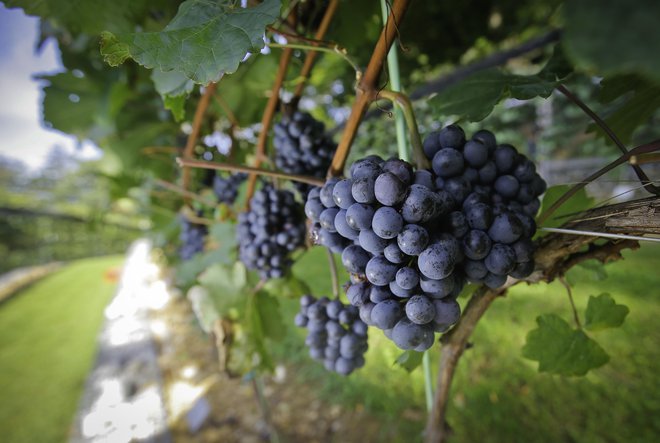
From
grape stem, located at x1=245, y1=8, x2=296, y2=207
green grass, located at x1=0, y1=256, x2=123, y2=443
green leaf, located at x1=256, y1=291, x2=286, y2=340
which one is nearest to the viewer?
grape stem, located at x1=245, y1=8, x2=296, y2=207

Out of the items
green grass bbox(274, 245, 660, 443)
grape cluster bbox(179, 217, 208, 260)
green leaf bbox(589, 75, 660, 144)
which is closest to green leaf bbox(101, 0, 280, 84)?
green leaf bbox(589, 75, 660, 144)

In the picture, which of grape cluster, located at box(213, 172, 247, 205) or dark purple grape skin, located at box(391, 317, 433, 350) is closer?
dark purple grape skin, located at box(391, 317, 433, 350)

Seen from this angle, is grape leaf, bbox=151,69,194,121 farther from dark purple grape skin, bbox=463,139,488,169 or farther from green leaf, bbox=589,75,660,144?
green leaf, bbox=589,75,660,144

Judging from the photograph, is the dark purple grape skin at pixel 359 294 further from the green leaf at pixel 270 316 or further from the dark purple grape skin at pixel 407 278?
the green leaf at pixel 270 316

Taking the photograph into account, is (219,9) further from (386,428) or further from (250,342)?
(386,428)

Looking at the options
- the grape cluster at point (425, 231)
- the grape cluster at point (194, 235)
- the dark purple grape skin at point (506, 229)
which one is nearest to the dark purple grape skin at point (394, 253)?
the grape cluster at point (425, 231)

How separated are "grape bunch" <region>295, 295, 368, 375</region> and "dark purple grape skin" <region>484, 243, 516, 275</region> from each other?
0.24 meters

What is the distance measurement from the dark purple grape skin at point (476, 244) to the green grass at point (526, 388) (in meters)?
0.62

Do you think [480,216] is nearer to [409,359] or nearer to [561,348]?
[409,359]

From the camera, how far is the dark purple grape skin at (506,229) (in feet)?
1.19

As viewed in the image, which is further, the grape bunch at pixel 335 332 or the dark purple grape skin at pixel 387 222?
the grape bunch at pixel 335 332

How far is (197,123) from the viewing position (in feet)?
2.80

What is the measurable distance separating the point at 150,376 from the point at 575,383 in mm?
2850

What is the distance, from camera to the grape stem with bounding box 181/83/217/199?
2.46 ft
